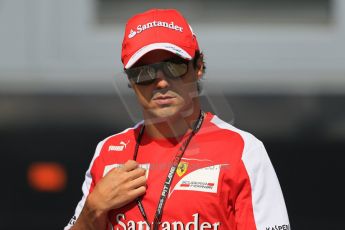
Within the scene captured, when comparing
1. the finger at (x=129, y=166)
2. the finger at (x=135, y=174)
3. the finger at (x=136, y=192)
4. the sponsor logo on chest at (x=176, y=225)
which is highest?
the finger at (x=129, y=166)

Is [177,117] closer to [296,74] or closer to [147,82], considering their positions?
[147,82]

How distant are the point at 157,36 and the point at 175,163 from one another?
1.24ft

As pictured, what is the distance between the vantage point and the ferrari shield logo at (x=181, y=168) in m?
2.24

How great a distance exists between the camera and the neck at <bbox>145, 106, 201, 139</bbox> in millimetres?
2316

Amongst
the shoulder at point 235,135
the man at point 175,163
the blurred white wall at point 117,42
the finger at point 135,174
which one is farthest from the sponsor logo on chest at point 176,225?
the blurred white wall at point 117,42

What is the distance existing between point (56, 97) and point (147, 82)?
15.8 feet

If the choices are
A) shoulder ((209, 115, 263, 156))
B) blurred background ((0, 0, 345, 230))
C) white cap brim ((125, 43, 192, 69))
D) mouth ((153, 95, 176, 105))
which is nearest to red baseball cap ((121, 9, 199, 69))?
white cap brim ((125, 43, 192, 69))

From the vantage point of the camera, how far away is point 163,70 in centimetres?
223

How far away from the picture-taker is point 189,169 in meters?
2.25

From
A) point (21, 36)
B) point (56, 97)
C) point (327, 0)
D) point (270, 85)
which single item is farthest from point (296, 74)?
point (21, 36)

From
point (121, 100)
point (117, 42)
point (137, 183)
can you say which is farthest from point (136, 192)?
point (117, 42)

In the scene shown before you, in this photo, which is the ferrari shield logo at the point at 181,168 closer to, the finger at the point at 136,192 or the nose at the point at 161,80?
the finger at the point at 136,192

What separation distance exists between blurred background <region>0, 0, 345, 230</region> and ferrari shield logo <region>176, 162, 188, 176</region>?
233 cm

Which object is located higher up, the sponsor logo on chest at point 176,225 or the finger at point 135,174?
the finger at point 135,174
